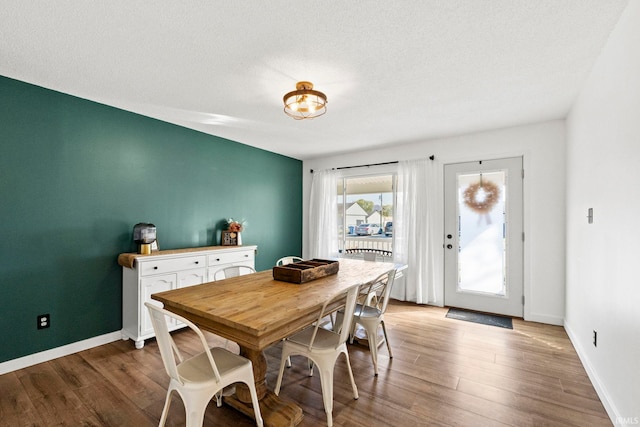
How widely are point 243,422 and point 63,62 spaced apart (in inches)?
116

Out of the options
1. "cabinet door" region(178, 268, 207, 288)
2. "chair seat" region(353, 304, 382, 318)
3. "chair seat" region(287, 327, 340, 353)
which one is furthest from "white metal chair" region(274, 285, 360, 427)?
"cabinet door" region(178, 268, 207, 288)

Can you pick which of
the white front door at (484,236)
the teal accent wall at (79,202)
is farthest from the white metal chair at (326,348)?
the white front door at (484,236)

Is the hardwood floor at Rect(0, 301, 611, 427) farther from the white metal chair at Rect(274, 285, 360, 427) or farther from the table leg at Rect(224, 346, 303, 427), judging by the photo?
the white metal chair at Rect(274, 285, 360, 427)

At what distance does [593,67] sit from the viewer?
227 centimetres

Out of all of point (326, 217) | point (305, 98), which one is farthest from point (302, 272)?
point (326, 217)

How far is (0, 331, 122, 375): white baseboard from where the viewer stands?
2430 millimetres

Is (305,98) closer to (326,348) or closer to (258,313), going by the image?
(258,313)

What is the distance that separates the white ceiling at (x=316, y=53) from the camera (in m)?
1.68

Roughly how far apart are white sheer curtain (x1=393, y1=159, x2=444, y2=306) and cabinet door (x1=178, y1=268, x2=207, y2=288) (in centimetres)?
290

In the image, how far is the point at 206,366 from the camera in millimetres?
1649

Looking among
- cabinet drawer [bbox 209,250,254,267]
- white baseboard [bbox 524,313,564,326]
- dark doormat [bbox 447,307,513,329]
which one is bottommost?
dark doormat [bbox 447,307,513,329]

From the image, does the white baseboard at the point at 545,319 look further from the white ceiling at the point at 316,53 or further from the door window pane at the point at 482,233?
the white ceiling at the point at 316,53

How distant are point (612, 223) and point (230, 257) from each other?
12.1 ft

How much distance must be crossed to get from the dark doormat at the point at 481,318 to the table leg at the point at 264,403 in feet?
8.99
